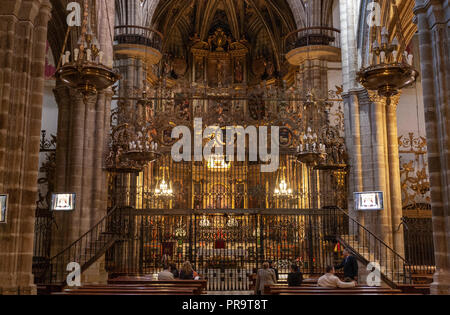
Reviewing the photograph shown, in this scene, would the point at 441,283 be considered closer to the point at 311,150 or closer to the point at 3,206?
the point at 311,150

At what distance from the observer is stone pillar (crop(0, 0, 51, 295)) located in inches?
357

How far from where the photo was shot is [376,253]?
14.8 metres

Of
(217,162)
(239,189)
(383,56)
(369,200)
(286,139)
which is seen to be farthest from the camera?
(286,139)

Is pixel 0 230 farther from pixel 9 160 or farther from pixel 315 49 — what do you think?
pixel 315 49

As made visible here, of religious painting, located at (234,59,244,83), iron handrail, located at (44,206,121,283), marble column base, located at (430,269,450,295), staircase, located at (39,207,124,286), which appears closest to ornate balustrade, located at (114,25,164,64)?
staircase, located at (39,207,124,286)

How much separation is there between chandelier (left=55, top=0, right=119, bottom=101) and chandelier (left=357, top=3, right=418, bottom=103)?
5097 millimetres

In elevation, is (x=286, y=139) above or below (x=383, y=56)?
above

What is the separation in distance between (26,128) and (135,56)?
499 inches

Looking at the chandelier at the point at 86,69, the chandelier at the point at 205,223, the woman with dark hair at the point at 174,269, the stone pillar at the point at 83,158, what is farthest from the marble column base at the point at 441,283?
the stone pillar at the point at 83,158

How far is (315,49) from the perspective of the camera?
21.3 meters

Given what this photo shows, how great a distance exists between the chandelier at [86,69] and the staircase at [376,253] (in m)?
8.27

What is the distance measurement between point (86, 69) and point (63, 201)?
17.9ft

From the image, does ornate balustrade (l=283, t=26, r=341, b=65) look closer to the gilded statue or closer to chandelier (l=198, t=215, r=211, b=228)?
chandelier (l=198, t=215, r=211, b=228)

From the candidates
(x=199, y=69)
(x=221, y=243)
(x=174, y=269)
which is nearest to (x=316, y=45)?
(x=221, y=243)
